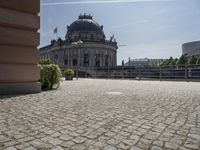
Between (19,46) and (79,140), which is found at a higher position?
(19,46)

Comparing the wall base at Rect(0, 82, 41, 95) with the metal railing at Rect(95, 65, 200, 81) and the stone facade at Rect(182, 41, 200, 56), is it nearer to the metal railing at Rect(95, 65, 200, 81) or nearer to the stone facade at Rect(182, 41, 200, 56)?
the metal railing at Rect(95, 65, 200, 81)

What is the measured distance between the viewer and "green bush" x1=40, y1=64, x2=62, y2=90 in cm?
1070

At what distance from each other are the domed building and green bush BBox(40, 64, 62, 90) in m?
75.9

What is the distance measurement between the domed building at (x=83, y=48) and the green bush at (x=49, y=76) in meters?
75.9

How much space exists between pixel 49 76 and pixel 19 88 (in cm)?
232

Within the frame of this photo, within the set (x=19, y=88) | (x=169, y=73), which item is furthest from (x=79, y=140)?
(x=169, y=73)

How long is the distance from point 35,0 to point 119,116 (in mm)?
6983

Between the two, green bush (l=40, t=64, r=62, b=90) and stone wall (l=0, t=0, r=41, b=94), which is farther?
green bush (l=40, t=64, r=62, b=90)

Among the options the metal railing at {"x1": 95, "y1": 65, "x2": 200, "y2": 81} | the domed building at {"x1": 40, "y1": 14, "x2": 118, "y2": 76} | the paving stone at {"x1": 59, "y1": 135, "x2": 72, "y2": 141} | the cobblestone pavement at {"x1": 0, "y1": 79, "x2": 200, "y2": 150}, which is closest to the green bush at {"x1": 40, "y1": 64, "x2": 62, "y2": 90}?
the cobblestone pavement at {"x1": 0, "y1": 79, "x2": 200, "y2": 150}

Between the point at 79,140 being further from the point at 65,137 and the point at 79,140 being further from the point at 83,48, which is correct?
the point at 83,48

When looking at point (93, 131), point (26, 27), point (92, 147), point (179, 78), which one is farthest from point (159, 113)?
point (179, 78)

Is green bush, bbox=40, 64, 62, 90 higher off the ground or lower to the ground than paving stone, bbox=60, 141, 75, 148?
higher

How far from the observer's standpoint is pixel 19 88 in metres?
8.84

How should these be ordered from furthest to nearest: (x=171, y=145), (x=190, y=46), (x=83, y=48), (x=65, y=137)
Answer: (x=190, y=46) < (x=83, y=48) < (x=65, y=137) < (x=171, y=145)
